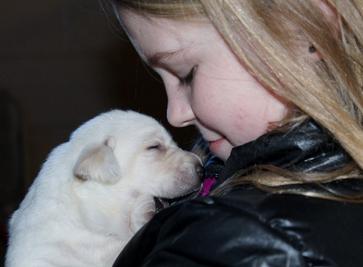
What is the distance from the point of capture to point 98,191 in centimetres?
181

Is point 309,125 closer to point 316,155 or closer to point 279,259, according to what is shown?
point 316,155

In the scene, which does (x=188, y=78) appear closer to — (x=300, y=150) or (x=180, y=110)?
(x=180, y=110)

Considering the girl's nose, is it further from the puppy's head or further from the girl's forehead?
the puppy's head

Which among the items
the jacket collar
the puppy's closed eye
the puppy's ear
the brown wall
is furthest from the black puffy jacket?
the brown wall

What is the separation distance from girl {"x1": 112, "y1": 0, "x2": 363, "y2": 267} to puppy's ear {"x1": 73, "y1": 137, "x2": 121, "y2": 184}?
473 mm

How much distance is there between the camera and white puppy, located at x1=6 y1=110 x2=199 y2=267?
1749mm

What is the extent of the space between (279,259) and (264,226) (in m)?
0.06

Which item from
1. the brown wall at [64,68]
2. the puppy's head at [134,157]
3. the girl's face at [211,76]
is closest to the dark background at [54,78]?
the brown wall at [64,68]

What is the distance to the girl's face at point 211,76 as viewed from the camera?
4.02ft

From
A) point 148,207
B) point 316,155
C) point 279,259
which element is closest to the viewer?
point 279,259

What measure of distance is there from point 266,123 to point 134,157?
70cm

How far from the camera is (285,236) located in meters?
1.00

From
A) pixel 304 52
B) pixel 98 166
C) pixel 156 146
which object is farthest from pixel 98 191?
pixel 304 52

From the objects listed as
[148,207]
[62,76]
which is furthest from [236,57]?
[62,76]
